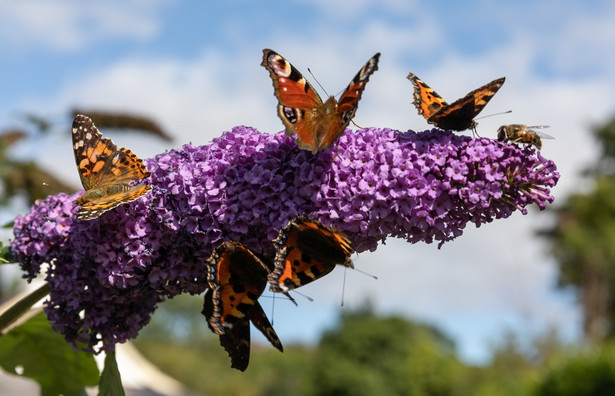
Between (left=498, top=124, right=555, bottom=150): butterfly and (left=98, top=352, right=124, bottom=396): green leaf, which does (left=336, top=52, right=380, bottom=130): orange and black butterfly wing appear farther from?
(left=98, top=352, right=124, bottom=396): green leaf

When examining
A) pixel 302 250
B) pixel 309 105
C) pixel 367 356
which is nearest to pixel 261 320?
pixel 302 250

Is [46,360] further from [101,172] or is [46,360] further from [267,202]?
[267,202]

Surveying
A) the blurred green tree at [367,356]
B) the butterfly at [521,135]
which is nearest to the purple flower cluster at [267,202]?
the butterfly at [521,135]

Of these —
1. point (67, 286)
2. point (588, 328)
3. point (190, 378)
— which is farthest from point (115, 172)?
point (190, 378)

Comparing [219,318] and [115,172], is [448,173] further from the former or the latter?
[115,172]

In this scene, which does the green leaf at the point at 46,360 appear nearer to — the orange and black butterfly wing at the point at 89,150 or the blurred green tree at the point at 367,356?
the orange and black butterfly wing at the point at 89,150
